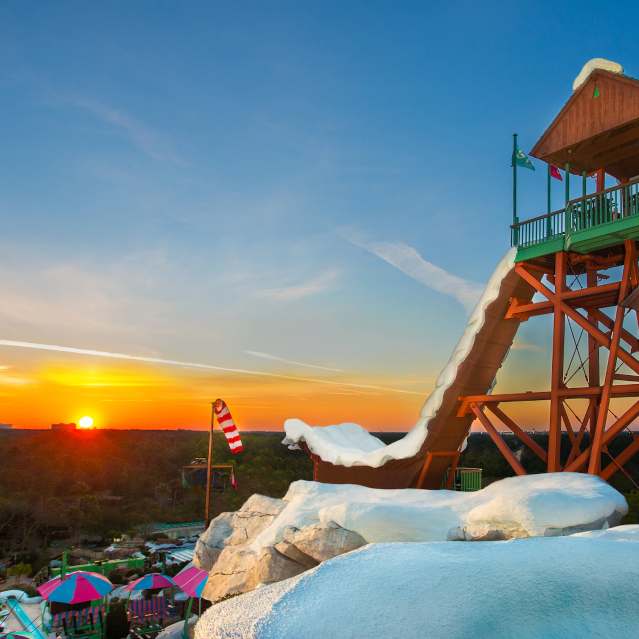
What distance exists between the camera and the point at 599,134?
1499 centimetres

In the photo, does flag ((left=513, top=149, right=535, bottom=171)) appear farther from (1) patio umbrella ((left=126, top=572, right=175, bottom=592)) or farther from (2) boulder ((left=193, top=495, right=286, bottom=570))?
(1) patio umbrella ((left=126, top=572, right=175, bottom=592))

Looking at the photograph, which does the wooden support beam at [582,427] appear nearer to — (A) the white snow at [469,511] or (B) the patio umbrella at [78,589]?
(A) the white snow at [469,511]

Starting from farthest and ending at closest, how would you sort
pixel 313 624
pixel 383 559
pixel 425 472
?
pixel 425 472
pixel 383 559
pixel 313 624

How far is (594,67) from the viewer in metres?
15.0

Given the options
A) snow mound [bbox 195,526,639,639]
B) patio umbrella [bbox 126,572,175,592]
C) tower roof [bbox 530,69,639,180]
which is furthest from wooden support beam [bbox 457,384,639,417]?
snow mound [bbox 195,526,639,639]

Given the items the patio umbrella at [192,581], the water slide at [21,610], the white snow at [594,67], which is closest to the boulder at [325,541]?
the patio umbrella at [192,581]

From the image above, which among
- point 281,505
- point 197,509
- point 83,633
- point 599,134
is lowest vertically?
point 197,509

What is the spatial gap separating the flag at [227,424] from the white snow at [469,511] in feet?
20.7

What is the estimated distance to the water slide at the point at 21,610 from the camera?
17.5m

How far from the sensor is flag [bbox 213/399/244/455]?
72.1 feet

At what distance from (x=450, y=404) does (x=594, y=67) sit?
8.91 metres

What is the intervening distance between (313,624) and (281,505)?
14.1m

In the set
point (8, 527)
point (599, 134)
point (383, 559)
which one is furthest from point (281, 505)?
A: point (8, 527)

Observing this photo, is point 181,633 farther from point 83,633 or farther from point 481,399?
point 481,399
